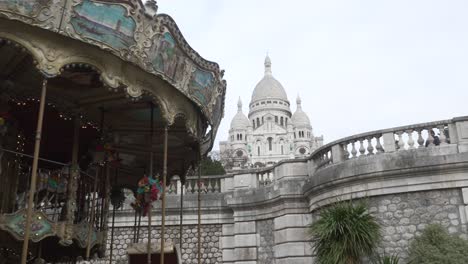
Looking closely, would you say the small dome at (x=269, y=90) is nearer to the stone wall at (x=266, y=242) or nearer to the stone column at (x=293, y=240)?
the stone wall at (x=266, y=242)

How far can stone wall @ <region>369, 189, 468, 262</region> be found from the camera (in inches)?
475

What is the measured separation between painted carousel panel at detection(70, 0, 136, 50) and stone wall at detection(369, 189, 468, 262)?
Answer: 24.8 ft

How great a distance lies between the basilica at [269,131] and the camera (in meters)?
97.0

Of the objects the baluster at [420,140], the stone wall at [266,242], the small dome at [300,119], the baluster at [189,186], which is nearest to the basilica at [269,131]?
the small dome at [300,119]

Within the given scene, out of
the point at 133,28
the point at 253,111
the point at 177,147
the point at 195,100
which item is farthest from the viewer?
the point at 253,111

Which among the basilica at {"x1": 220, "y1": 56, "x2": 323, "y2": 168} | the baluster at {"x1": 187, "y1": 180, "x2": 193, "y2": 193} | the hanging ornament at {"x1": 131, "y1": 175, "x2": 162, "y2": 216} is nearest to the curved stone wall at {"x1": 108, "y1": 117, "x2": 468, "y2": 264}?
the baluster at {"x1": 187, "y1": 180, "x2": 193, "y2": 193}

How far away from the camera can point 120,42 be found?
8.38 metres

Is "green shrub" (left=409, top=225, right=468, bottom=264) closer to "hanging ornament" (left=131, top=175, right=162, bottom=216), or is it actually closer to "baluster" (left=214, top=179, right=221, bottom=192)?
"hanging ornament" (left=131, top=175, right=162, bottom=216)

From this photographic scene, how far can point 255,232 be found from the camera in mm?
16703

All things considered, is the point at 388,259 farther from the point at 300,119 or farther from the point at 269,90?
the point at 300,119

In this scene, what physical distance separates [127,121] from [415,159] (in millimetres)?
7233

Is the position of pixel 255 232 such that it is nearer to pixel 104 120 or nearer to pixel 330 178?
pixel 330 178

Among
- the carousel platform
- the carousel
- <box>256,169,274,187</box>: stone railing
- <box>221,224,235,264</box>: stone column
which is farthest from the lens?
<box>256,169,274,187</box>: stone railing

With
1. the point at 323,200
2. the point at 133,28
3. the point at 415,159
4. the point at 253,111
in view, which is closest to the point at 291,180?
the point at 323,200
